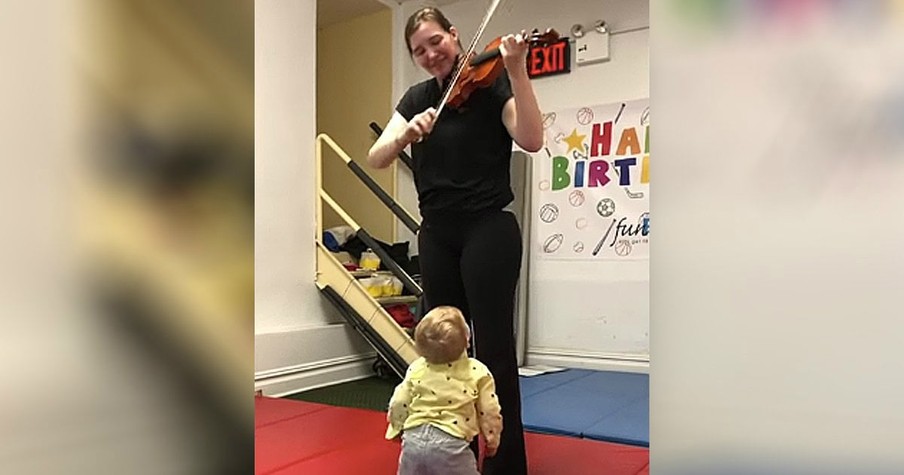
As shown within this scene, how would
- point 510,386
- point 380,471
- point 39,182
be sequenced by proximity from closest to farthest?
point 39,182, point 510,386, point 380,471

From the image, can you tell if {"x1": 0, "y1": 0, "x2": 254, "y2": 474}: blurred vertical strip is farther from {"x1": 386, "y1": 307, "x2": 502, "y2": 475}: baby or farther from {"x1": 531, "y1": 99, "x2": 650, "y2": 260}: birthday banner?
{"x1": 531, "y1": 99, "x2": 650, "y2": 260}: birthday banner

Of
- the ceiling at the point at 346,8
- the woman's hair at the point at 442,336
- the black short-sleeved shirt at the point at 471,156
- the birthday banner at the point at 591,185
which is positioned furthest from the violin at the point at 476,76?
the ceiling at the point at 346,8

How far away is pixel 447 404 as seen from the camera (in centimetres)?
129

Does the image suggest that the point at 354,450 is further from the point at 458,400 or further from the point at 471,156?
the point at 471,156

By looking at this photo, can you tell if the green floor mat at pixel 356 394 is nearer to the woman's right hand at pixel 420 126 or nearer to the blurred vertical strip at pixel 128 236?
the woman's right hand at pixel 420 126

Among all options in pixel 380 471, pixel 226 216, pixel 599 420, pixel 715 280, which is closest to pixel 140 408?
pixel 226 216

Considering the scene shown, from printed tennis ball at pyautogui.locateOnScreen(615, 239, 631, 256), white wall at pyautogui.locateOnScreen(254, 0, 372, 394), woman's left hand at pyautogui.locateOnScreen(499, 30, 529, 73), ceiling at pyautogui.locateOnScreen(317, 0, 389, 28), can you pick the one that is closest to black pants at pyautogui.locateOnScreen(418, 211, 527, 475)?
woman's left hand at pyautogui.locateOnScreen(499, 30, 529, 73)

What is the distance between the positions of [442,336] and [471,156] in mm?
332

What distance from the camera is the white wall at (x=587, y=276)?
3084 millimetres

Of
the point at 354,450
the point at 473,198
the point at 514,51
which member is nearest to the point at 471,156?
the point at 473,198

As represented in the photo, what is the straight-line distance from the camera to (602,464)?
5.40ft

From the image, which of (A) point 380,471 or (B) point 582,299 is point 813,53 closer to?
(A) point 380,471

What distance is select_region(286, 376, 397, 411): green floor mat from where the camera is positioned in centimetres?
256

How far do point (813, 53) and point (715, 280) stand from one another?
0.07 meters
